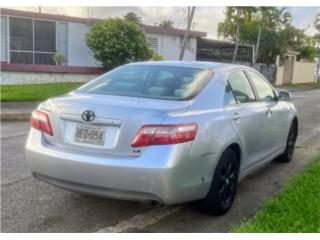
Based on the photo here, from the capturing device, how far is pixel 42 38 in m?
19.0

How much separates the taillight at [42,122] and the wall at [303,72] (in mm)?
31339

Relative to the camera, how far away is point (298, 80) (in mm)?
34688

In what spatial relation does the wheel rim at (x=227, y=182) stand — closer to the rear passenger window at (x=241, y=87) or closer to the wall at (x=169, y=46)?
the rear passenger window at (x=241, y=87)

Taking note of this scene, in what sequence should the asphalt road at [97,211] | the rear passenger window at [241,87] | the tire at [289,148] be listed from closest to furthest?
the asphalt road at [97,211] < the rear passenger window at [241,87] < the tire at [289,148]

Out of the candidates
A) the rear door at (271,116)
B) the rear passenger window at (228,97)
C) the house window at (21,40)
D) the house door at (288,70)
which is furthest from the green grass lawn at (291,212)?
the house door at (288,70)

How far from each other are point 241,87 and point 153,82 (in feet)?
3.59

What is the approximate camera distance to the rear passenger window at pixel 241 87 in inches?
185

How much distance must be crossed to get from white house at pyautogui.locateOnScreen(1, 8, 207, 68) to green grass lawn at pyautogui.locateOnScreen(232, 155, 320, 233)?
15473 millimetres

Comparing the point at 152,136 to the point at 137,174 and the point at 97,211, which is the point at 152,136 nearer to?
the point at 137,174

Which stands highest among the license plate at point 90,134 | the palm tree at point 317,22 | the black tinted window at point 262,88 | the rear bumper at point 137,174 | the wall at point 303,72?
the palm tree at point 317,22

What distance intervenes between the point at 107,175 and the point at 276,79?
2740cm

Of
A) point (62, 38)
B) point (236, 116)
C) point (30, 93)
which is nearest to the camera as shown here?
point (236, 116)

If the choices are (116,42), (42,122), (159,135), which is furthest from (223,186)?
(116,42)

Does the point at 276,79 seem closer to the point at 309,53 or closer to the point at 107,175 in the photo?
the point at 309,53
